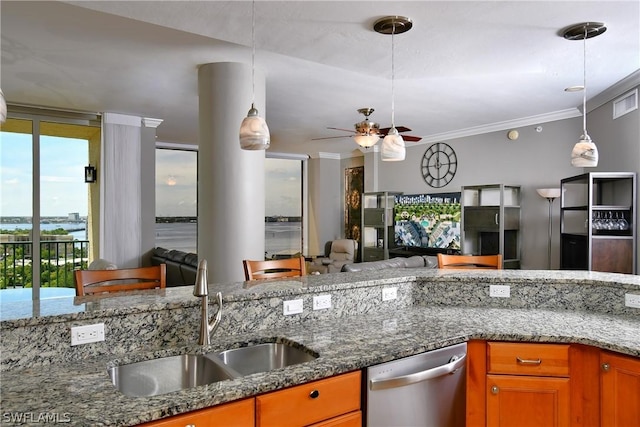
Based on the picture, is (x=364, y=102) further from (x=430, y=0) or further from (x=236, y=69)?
(x=430, y=0)

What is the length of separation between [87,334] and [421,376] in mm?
1296

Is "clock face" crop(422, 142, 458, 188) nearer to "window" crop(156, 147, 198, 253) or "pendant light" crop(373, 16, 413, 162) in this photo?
"window" crop(156, 147, 198, 253)

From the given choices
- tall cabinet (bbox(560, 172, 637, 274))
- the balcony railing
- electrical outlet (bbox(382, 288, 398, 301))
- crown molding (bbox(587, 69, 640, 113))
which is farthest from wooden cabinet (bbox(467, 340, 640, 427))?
the balcony railing

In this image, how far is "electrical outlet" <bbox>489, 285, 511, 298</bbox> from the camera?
2.57m

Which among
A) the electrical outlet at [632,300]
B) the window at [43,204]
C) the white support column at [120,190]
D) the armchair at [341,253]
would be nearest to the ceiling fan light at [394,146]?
the electrical outlet at [632,300]

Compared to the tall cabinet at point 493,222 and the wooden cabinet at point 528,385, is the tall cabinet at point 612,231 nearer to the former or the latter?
the tall cabinet at point 493,222

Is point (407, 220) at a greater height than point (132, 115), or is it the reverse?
point (132, 115)

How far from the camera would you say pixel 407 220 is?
310 inches

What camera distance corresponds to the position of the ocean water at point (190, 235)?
233 inches

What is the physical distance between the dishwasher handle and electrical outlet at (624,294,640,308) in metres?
1.02

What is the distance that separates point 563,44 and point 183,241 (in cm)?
730

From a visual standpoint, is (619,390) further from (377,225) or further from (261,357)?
(377,225)

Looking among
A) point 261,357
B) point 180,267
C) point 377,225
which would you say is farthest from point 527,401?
point 377,225

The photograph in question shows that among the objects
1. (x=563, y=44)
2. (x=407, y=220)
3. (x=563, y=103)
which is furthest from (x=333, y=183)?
(x=563, y=44)
